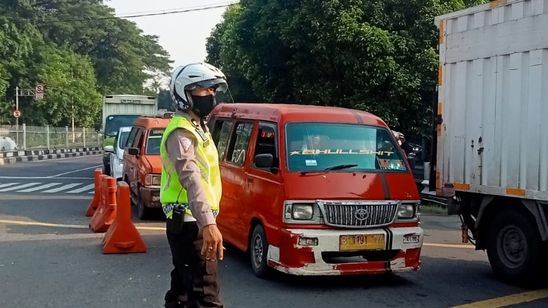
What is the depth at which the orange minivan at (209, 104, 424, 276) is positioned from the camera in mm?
6820

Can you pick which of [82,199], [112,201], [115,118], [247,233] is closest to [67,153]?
[115,118]

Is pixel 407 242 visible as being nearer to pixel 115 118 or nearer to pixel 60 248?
pixel 60 248

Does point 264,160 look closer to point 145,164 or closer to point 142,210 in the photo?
point 145,164

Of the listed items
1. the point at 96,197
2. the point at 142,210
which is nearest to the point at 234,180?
the point at 142,210

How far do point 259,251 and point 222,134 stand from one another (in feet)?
7.02

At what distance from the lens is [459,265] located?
8484 millimetres

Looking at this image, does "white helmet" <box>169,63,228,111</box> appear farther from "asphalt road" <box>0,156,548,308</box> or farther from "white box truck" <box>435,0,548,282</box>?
"white box truck" <box>435,0,548,282</box>

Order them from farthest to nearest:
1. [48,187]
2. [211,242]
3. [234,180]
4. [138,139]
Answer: [48,187] → [138,139] → [234,180] → [211,242]

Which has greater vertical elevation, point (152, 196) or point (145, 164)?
point (145, 164)

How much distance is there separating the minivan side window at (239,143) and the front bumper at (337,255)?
5.14 ft

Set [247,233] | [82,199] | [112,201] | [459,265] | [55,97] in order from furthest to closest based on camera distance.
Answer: [55,97]
[82,199]
[112,201]
[459,265]
[247,233]

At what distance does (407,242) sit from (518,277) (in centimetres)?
131

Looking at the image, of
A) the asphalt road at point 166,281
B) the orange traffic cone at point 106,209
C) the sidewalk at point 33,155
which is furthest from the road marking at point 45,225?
the sidewalk at point 33,155

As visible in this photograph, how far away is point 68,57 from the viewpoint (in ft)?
185
